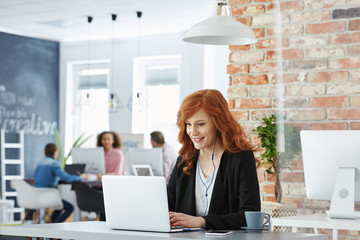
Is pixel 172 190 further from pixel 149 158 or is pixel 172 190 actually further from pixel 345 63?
→ pixel 149 158

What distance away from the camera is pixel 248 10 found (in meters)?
4.47

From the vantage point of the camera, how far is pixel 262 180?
174 inches

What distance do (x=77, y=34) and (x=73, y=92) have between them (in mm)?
1114

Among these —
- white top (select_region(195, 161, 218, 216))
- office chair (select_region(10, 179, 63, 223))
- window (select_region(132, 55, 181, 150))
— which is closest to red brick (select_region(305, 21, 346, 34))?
white top (select_region(195, 161, 218, 216))

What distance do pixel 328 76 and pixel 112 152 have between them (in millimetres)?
5193

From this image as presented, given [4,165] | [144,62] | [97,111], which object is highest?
[144,62]

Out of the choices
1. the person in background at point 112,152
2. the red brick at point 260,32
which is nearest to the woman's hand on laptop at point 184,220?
the red brick at point 260,32

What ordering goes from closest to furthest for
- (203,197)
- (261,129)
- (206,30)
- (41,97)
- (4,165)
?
(203,197) → (206,30) → (261,129) → (4,165) → (41,97)

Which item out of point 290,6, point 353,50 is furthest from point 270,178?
point 290,6

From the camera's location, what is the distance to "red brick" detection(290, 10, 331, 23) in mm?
4004

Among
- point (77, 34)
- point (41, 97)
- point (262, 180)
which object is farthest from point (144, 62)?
point (262, 180)

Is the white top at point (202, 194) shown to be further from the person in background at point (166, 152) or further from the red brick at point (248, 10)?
the person in background at point (166, 152)

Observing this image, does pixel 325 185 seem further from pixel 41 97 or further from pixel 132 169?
pixel 41 97

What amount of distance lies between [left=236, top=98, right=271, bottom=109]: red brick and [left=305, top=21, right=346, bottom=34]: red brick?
60 centimetres
